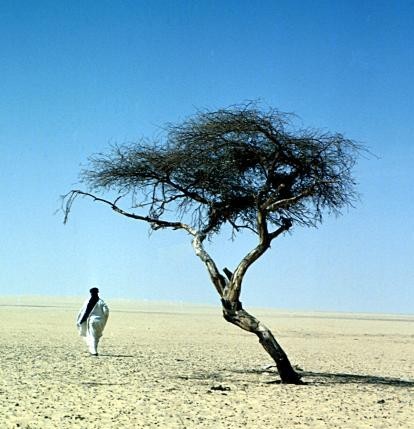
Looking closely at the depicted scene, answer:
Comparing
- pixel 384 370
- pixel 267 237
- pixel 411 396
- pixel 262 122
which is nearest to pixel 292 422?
pixel 411 396

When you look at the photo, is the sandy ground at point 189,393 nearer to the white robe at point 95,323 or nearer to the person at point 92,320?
the person at point 92,320

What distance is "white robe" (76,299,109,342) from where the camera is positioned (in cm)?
2220

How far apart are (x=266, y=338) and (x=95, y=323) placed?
25.4 ft

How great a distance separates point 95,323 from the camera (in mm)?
22469

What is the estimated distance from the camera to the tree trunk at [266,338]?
1585 centimetres

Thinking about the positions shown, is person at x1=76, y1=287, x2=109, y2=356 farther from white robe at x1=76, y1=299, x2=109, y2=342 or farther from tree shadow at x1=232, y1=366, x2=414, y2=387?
tree shadow at x1=232, y1=366, x2=414, y2=387

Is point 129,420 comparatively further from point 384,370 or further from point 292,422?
point 384,370

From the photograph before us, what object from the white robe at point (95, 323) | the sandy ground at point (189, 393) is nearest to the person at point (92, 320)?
the white robe at point (95, 323)

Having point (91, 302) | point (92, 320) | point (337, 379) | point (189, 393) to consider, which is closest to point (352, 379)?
point (337, 379)

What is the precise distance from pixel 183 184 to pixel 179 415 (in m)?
7.80

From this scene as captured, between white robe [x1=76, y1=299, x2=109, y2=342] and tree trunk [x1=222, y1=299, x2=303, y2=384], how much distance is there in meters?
6.83

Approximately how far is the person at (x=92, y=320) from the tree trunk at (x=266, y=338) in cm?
679

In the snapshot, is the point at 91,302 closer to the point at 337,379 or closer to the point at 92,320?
the point at 92,320

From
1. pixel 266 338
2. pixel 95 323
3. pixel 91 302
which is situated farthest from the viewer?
pixel 91 302
